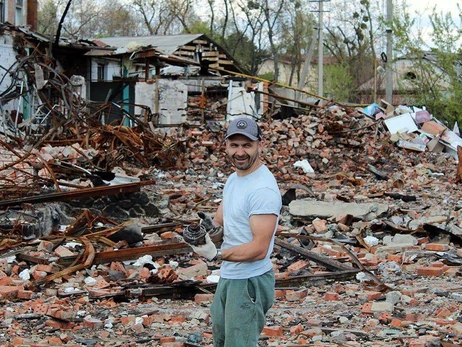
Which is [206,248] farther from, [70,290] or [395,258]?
[395,258]

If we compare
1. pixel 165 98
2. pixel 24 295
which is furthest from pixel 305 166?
pixel 24 295

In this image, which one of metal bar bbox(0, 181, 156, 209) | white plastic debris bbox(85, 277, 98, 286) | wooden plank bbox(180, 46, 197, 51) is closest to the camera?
white plastic debris bbox(85, 277, 98, 286)

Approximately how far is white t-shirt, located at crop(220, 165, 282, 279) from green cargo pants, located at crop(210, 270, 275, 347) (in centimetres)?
5

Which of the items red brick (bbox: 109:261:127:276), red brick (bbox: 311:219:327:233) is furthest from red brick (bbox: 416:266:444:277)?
red brick (bbox: 109:261:127:276)

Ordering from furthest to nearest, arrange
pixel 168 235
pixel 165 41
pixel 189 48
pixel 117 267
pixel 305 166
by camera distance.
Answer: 1. pixel 165 41
2. pixel 189 48
3. pixel 305 166
4. pixel 168 235
5. pixel 117 267

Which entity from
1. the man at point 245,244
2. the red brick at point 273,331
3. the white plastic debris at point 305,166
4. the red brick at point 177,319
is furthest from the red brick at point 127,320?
the white plastic debris at point 305,166

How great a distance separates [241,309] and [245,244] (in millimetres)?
320

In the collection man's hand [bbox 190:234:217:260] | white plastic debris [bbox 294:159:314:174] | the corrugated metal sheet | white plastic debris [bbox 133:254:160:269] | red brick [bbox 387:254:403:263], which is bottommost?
white plastic debris [bbox 294:159:314:174]

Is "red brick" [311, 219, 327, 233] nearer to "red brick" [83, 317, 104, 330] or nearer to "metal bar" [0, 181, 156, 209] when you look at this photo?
"metal bar" [0, 181, 156, 209]

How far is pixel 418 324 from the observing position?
19.4ft

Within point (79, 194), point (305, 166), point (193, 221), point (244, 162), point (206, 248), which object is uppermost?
point (244, 162)

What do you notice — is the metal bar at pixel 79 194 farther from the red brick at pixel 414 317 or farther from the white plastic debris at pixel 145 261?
the red brick at pixel 414 317

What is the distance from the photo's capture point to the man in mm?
3598

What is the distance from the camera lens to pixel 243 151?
145 inches
